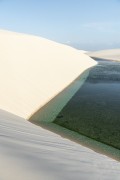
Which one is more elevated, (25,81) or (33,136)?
(33,136)

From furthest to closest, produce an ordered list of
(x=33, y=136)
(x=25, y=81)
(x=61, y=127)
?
(x=25, y=81) → (x=61, y=127) → (x=33, y=136)

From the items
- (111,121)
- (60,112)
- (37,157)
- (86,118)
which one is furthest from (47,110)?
(37,157)

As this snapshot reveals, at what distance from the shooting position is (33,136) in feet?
18.7

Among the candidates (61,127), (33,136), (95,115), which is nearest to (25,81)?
(95,115)

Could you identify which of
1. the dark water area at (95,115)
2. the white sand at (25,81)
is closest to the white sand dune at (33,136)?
the white sand at (25,81)

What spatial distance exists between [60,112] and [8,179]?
9.30 m

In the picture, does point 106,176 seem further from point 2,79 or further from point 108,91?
point 108,91

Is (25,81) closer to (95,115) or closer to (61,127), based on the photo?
(95,115)

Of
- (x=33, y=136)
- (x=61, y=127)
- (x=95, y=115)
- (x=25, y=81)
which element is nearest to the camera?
(x=33, y=136)

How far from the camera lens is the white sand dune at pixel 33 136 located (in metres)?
2.97

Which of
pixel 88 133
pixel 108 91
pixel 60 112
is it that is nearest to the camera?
pixel 88 133

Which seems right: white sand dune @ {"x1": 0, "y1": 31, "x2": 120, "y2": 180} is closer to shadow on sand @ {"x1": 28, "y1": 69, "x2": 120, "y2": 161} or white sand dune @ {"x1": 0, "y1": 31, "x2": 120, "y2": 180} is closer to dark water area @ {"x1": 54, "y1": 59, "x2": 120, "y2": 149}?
shadow on sand @ {"x1": 28, "y1": 69, "x2": 120, "y2": 161}

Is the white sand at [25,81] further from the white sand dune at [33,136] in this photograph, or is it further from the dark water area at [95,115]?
the dark water area at [95,115]

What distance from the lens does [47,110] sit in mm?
12055
